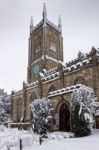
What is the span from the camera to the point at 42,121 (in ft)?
73.7

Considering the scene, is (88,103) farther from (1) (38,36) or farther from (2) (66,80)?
(1) (38,36)

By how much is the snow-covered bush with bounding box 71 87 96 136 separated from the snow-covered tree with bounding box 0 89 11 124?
31181 mm

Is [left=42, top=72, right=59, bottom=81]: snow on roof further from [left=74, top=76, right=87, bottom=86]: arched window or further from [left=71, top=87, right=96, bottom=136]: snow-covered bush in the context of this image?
[left=71, top=87, right=96, bottom=136]: snow-covered bush

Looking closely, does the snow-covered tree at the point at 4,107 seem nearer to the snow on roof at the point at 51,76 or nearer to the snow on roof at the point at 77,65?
the snow on roof at the point at 51,76

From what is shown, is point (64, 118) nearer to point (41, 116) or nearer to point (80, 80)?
point (41, 116)

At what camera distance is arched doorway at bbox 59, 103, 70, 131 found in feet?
76.2

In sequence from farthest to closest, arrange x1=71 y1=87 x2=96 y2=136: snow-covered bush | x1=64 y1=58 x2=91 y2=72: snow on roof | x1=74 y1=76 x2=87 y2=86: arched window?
1. x1=74 y1=76 x2=87 y2=86: arched window
2. x1=64 y1=58 x2=91 y2=72: snow on roof
3. x1=71 y1=87 x2=96 y2=136: snow-covered bush

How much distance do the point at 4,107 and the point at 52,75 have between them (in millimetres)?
22123

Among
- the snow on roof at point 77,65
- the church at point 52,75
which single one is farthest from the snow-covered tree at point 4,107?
the snow on roof at point 77,65

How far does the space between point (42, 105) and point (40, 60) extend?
22177 mm

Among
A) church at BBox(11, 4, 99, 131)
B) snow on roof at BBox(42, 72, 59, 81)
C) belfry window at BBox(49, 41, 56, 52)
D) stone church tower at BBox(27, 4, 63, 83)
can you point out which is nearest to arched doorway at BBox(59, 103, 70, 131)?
church at BBox(11, 4, 99, 131)

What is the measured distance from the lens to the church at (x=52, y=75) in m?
23.7

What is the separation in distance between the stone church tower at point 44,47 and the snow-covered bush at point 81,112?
23389mm

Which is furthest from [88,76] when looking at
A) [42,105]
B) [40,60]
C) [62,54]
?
[62,54]
